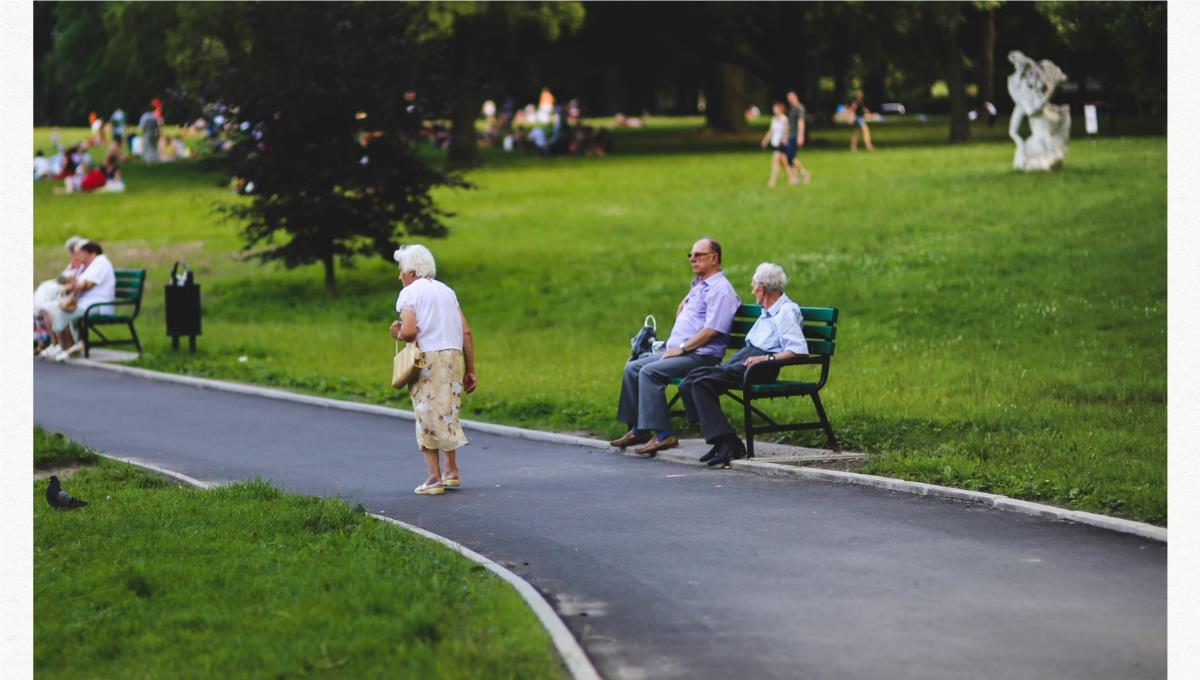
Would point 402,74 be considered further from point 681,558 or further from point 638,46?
point 638,46

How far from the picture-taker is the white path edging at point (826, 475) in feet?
30.2

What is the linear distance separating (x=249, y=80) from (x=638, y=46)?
31.2 metres

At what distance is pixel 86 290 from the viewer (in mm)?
21875

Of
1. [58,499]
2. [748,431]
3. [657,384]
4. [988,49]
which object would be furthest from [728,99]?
[58,499]

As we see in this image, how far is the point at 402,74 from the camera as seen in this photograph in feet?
89.3

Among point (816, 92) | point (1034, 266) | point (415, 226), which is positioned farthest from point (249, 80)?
point (816, 92)

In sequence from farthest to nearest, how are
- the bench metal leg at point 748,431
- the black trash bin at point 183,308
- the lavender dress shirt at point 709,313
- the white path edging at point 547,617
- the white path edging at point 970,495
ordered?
Answer: the black trash bin at point 183,308, the lavender dress shirt at point 709,313, the bench metal leg at point 748,431, the white path edging at point 970,495, the white path edging at point 547,617

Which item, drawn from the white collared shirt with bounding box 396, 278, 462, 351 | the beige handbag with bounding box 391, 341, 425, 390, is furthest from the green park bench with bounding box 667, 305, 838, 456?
the beige handbag with bounding box 391, 341, 425, 390

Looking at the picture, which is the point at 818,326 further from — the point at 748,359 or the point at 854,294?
the point at 854,294

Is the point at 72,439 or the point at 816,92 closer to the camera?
the point at 72,439

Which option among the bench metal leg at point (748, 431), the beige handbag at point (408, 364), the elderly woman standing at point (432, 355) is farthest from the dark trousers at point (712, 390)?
the beige handbag at point (408, 364)

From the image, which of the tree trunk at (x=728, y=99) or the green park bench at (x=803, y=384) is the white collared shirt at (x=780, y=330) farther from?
the tree trunk at (x=728, y=99)

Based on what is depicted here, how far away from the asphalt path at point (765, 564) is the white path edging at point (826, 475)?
0.13 meters

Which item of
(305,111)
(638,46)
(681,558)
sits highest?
(638,46)
